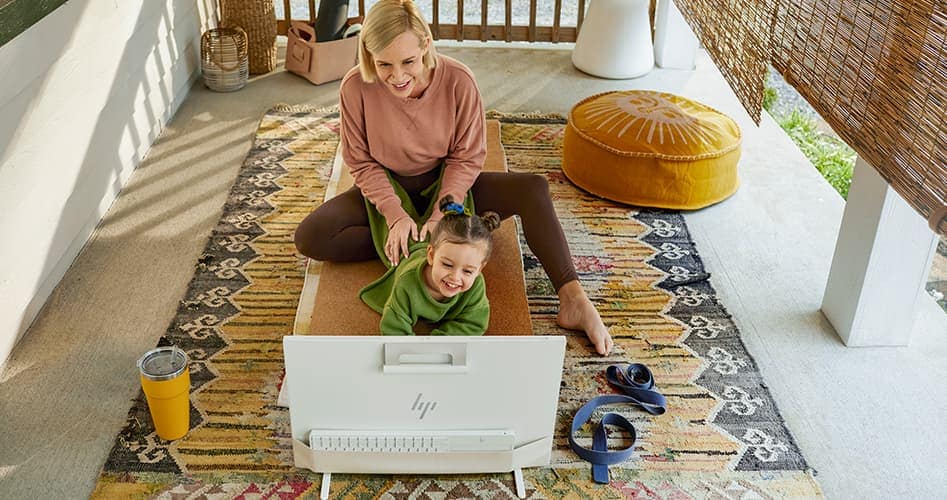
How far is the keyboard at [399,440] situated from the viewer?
1.95m

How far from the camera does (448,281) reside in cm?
203

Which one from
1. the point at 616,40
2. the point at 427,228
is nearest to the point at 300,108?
the point at 616,40

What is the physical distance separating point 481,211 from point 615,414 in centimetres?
69

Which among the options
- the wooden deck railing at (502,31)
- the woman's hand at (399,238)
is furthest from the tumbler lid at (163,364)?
the wooden deck railing at (502,31)

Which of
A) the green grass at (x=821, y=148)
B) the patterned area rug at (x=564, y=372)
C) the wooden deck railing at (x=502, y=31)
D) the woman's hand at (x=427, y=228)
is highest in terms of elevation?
the woman's hand at (x=427, y=228)

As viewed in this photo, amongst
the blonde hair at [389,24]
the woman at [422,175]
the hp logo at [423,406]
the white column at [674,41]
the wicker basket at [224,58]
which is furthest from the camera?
the white column at [674,41]

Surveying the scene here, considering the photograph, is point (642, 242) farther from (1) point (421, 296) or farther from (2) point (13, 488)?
(2) point (13, 488)

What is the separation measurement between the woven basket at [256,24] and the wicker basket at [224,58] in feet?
0.48

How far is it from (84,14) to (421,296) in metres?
1.46

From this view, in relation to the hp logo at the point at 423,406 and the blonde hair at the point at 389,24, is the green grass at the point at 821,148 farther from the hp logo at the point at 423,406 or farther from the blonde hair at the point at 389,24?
the hp logo at the point at 423,406

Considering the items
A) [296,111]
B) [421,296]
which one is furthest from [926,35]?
[296,111]

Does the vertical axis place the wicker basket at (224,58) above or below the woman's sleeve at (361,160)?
below

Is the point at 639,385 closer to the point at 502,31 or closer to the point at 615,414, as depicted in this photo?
the point at 615,414

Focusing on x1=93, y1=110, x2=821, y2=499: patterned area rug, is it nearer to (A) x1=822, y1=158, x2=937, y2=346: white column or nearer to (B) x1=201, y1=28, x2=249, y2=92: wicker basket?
(A) x1=822, y1=158, x2=937, y2=346: white column
